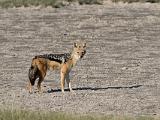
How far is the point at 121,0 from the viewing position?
4634 cm

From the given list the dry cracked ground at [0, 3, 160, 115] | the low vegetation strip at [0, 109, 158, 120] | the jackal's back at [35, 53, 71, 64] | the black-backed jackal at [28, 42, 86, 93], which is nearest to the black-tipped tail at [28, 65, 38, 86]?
the black-backed jackal at [28, 42, 86, 93]

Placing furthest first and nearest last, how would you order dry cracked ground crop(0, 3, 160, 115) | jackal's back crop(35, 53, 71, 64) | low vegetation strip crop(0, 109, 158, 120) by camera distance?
jackal's back crop(35, 53, 71, 64)
dry cracked ground crop(0, 3, 160, 115)
low vegetation strip crop(0, 109, 158, 120)

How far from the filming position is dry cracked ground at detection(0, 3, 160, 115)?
1577 centimetres

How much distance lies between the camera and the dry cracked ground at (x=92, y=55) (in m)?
15.8

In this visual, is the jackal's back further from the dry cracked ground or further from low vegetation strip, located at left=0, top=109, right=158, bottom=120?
low vegetation strip, located at left=0, top=109, right=158, bottom=120

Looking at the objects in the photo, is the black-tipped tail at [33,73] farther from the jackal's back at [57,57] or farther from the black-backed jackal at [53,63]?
the jackal's back at [57,57]

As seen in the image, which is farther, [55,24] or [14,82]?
[55,24]

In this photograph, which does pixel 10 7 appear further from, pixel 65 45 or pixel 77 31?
pixel 65 45

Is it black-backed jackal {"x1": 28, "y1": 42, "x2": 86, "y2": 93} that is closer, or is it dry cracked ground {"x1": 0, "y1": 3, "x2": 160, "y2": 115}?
dry cracked ground {"x1": 0, "y1": 3, "x2": 160, "y2": 115}

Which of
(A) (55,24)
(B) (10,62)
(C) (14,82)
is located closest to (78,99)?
(C) (14,82)

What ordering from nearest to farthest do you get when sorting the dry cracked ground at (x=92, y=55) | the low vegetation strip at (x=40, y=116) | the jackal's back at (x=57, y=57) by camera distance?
the low vegetation strip at (x=40, y=116) → the dry cracked ground at (x=92, y=55) → the jackal's back at (x=57, y=57)

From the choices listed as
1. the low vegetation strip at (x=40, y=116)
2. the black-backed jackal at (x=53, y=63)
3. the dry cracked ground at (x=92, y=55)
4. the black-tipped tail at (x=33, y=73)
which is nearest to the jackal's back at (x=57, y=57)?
the black-backed jackal at (x=53, y=63)

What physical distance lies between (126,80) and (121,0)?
27.4 meters

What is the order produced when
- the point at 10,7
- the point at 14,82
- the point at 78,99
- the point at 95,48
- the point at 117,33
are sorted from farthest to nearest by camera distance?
the point at 10,7, the point at 117,33, the point at 95,48, the point at 14,82, the point at 78,99
